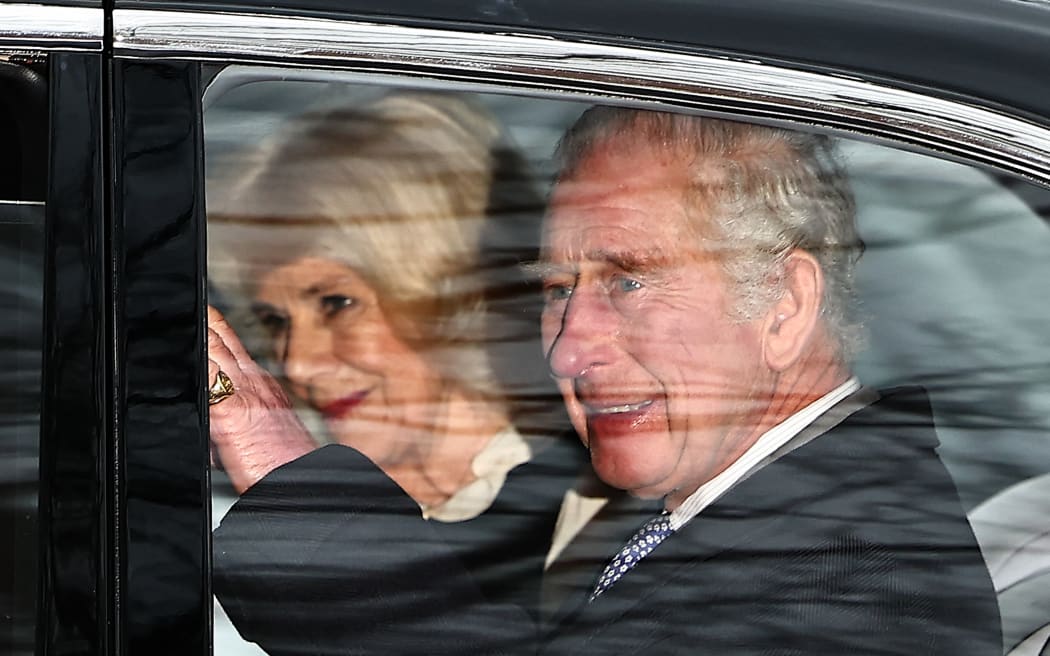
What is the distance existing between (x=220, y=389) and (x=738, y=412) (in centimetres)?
53

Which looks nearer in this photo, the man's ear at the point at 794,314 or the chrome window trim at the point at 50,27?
the chrome window trim at the point at 50,27

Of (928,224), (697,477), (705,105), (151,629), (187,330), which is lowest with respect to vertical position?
(151,629)

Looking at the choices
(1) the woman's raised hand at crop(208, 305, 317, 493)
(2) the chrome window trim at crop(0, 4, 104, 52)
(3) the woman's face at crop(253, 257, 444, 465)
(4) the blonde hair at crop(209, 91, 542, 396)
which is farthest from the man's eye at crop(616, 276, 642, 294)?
(2) the chrome window trim at crop(0, 4, 104, 52)

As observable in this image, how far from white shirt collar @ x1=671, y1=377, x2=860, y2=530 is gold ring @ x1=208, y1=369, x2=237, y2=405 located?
47 centimetres

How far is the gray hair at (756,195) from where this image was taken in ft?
5.04

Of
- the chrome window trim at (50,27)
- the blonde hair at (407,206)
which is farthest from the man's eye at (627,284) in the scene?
the chrome window trim at (50,27)

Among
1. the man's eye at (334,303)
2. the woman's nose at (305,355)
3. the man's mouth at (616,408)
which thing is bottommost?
the man's mouth at (616,408)

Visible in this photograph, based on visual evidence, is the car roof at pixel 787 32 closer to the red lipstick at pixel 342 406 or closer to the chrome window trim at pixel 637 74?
the chrome window trim at pixel 637 74

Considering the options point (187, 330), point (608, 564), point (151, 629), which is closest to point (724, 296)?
point (608, 564)

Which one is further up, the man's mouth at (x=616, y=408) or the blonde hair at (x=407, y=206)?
the blonde hair at (x=407, y=206)

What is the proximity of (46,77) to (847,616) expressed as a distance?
95 centimetres

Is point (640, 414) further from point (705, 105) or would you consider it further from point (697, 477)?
point (705, 105)

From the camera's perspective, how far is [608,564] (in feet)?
5.05

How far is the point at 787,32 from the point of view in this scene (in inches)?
59.7
